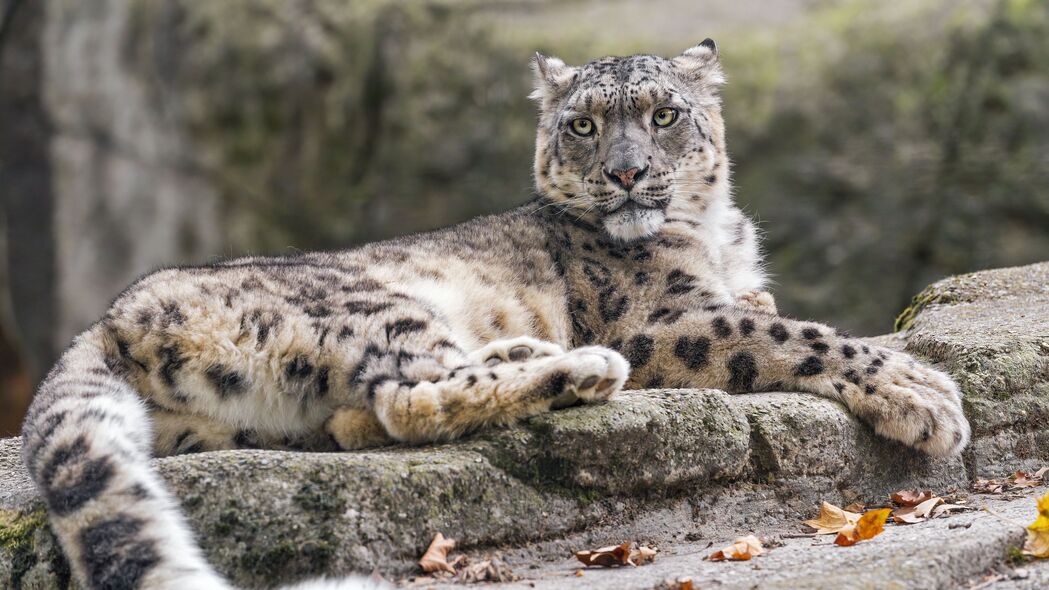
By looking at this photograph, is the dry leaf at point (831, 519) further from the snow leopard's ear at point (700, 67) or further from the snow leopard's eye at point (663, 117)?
the snow leopard's ear at point (700, 67)

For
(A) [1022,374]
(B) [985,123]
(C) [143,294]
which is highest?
(B) [985,123]

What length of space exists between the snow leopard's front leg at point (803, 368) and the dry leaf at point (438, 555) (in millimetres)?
1547

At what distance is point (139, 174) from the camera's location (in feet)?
40.1

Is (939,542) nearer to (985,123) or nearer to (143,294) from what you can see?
(143,294)

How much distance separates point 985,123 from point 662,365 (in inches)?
282

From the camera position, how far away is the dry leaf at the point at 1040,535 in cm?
335

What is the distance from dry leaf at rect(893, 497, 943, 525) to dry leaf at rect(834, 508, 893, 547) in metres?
0.22

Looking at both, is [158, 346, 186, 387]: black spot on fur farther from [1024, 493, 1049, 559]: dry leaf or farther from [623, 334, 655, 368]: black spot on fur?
[1024, 493, 1049, 559]: dry leaf

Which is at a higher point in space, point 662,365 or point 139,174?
point 139,174

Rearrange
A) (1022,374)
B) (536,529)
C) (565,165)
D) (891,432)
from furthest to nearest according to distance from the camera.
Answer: (565,165), (1022,374), (891,432), (536,529)

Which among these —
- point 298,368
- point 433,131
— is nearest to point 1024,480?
point 298,368

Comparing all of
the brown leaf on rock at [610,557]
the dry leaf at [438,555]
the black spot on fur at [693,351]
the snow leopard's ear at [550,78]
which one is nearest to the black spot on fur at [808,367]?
the black spot on fur at [693,351]

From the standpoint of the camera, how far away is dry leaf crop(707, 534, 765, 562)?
336cm

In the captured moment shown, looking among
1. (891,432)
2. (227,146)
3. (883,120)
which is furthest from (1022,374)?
(227,146)
